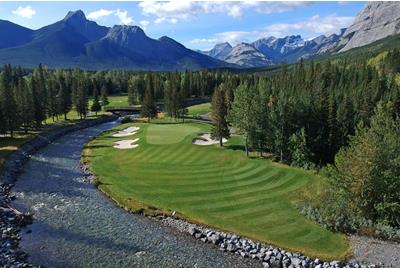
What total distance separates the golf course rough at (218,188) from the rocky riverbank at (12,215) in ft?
37.7

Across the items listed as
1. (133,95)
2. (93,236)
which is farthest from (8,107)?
(133,95)

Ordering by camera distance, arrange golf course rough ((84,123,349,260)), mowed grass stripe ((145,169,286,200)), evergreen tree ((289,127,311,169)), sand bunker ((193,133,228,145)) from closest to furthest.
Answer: golf course rough ((84,123,349,260))
mowed grass stripe ((145,169,286,200))
evergreen tree ((289,127,311,169))
sand bunker ((193,133,228,145))

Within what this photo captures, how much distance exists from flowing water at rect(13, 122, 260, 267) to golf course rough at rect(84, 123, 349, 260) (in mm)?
3284

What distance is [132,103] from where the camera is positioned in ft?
569

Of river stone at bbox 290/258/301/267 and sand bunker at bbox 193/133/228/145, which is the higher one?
sand bunker at bbox 193/133/228/145

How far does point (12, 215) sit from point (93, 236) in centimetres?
1136

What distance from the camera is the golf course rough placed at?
41031 mm

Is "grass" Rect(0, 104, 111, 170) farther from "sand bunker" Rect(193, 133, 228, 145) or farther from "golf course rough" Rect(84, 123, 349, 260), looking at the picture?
"sand bunker" Rect(193, 133, 228, 145)

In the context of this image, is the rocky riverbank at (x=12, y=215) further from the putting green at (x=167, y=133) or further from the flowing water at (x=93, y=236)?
the putting green at (x=167, y=133)

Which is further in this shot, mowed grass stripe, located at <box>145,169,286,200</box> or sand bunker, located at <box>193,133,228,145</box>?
sand bunker, located at <box>193,133,228,145</box>

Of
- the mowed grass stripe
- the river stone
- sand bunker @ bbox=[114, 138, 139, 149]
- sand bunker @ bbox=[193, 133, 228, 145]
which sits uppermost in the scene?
sand bunker @ bbox=[193, 133, 228, 145]

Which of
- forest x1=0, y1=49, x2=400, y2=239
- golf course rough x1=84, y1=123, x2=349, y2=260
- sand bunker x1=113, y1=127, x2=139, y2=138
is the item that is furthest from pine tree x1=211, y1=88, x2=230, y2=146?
sand bunker x1=113, y1=127, x2=139, y2=138

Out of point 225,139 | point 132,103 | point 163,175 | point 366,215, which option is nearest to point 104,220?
point 163,175

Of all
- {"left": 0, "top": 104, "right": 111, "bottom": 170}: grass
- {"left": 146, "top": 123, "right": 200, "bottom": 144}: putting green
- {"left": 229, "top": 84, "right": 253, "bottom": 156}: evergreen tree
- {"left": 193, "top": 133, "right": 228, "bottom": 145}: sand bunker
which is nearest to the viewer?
{"left": 229, "top": 84, "right": 253, "bottom": 156}: evergreen tree
